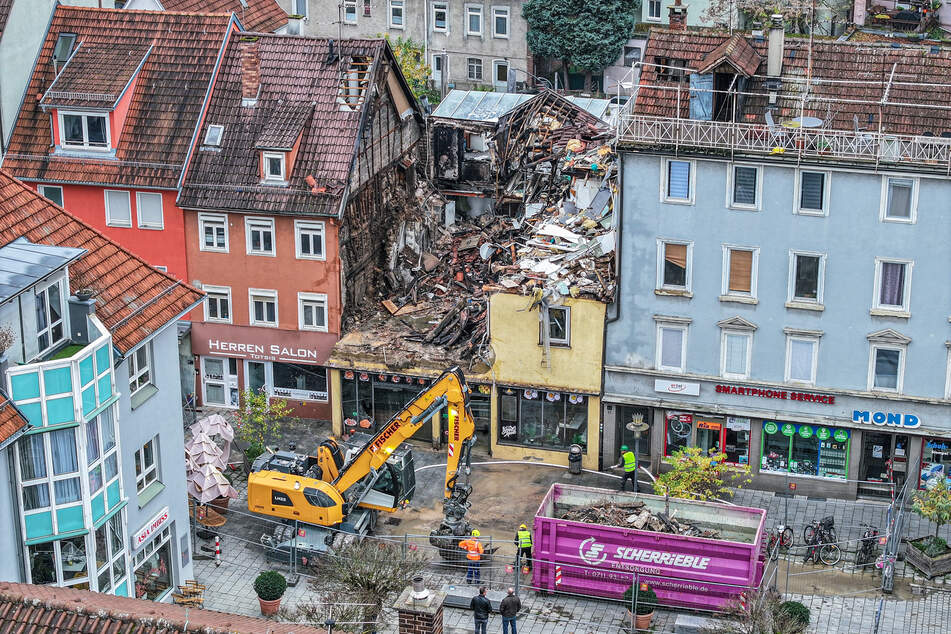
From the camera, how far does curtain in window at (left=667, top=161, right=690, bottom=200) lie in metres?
55.4

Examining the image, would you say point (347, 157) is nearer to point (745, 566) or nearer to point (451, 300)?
point (451, 300)

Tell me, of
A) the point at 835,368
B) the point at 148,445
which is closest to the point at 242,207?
the point at 148,445

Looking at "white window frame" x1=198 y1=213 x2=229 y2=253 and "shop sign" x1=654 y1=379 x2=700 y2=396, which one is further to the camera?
"white window frame" x1=198 y1=213 x2=229 y2=253

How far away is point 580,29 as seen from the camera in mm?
90875

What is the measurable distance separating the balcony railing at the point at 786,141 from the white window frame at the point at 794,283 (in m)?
3.76

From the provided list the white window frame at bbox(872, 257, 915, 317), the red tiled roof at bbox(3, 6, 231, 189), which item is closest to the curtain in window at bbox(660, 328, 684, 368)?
the white window frame at bbox(872, 257, 915, 317)

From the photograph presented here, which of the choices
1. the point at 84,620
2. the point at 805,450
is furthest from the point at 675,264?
the point at 84,620

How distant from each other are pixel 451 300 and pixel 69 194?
17456 millimetres

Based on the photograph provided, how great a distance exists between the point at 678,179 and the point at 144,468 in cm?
2301

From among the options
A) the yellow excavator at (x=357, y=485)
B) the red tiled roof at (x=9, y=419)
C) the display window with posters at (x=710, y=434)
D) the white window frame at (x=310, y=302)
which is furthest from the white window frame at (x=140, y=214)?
the red tiled roof at (x=9, y=419)

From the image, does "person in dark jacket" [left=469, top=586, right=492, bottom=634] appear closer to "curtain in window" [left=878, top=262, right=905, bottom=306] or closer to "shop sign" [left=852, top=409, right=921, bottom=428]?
"shop sign" [left=852, top=409, right=921, bottom=428]

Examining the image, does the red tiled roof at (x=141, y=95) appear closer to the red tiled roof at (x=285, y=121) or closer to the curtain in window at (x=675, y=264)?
the red tiled roof at (x=285, y=121)

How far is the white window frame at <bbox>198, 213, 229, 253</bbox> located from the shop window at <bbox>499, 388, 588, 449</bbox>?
44.9 ft

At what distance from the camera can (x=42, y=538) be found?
4097 cm
